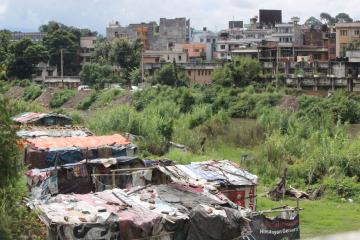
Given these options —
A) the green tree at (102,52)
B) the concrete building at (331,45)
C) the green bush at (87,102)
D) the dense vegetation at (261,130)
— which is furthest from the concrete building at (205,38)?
the dense vegetation at (261,130)

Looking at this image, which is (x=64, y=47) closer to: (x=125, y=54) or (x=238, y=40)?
(x=125, y=54)

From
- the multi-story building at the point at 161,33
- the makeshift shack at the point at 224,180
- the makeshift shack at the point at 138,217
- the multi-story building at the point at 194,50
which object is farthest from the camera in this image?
the multi-story building at the point at 161,33

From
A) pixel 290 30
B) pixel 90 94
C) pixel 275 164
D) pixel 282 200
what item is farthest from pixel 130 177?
pixel 290 30

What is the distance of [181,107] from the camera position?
43906 millimetres

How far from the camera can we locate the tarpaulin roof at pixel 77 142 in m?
20.4

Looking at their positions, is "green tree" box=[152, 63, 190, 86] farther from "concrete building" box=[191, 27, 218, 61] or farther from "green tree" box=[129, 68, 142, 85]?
"concrete building" box=[191, 27, 218, 61]

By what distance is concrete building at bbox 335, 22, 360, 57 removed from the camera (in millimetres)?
56844

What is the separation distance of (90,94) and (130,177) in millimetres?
37915

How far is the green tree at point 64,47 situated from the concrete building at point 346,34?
87.0 ft

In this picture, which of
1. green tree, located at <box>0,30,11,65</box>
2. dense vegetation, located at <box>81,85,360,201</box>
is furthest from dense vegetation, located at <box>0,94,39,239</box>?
green tree, located at <box>0,30,11,65</box>

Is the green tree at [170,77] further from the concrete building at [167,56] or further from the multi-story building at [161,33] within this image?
the multi-story building at [161,33]

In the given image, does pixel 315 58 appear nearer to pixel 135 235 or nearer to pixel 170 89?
pixel 170 89

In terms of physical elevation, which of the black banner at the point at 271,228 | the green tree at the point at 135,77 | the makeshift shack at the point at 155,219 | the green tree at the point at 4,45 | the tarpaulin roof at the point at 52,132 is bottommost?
the black banner at the point at 271,228

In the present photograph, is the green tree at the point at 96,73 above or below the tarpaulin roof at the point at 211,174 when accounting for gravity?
above
